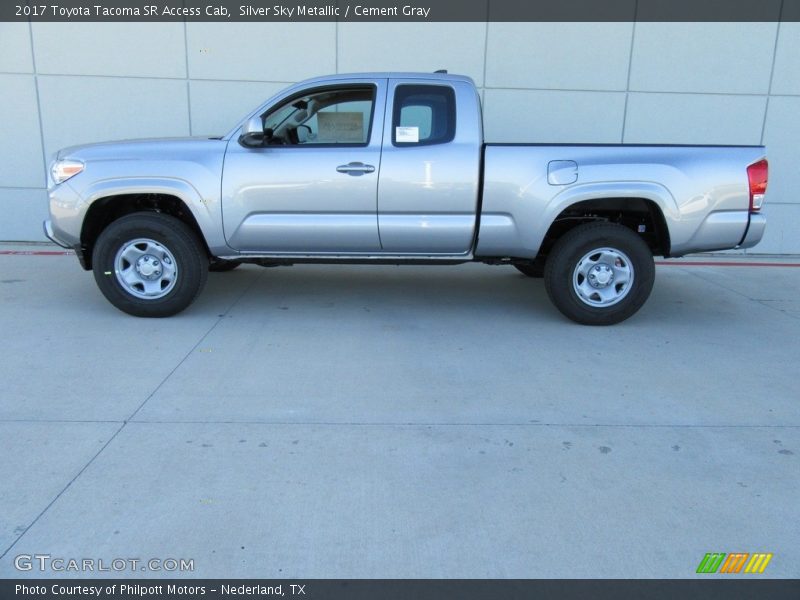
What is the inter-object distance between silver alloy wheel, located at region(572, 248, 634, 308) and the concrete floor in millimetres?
301

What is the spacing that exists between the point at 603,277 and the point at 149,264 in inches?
154

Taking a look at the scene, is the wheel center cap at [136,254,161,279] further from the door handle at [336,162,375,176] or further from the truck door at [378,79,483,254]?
the truck door at [378,79,483,254]

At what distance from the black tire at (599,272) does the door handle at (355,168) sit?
174 centimetres

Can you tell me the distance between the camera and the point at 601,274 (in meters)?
5.50

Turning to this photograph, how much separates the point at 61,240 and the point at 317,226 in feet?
7.37

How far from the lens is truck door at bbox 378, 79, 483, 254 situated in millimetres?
5285

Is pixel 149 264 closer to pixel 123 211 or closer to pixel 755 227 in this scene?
pixel 123 211

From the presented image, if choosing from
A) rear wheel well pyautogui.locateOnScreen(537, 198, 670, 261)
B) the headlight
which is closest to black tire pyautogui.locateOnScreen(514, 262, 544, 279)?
rear wheel well pyautogui.locateOnScreen(537, 198, 670, 261)

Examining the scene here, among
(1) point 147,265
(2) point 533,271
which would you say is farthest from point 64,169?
(2) point 533,271

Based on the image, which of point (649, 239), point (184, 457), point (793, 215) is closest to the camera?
point (184, 457)

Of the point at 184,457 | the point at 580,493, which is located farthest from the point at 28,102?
the point at 580,493

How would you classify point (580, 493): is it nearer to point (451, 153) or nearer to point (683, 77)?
point (451, 153)

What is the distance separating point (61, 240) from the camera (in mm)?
5551
